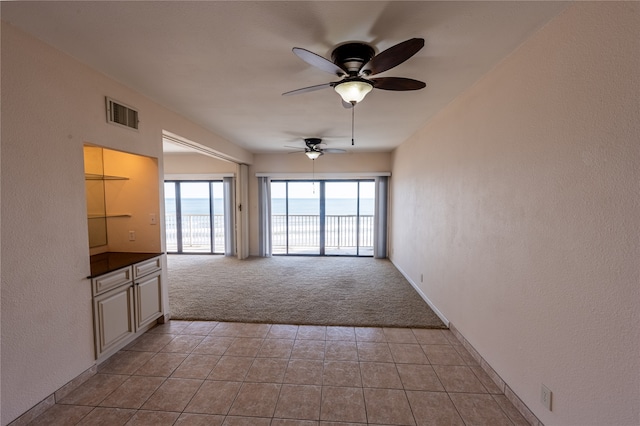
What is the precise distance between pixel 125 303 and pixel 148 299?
1.05 feet

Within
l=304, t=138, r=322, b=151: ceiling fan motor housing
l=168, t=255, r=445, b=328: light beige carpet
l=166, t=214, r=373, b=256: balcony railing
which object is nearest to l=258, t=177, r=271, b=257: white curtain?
l=166, t=214, r=373, b=256: balcony railing

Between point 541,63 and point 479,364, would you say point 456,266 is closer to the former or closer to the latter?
point 479,364

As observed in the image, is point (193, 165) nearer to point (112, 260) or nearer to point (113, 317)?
point (112, 260)

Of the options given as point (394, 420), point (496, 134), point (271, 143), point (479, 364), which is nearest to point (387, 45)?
point (496, 134)

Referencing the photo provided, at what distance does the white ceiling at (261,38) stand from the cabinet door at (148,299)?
1.90 meters

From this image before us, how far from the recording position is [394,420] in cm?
174

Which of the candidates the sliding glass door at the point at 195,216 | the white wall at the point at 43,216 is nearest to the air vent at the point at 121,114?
the white wall at the point at 43,216

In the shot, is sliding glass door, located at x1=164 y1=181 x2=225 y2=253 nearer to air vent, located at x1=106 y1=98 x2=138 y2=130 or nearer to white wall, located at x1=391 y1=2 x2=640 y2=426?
air vent, located at x1=106 y1=98 x2=138 y2=130

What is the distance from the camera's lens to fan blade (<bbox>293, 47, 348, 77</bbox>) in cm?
150

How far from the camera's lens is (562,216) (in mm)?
1466

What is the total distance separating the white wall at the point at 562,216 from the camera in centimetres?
116

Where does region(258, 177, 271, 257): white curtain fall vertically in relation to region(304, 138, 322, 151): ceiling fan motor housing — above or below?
below

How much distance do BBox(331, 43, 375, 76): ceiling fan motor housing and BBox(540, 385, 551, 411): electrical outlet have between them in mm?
2327

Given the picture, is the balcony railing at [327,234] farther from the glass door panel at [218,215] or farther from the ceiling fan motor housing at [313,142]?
the ceiling fan motor housing at [313,142]
